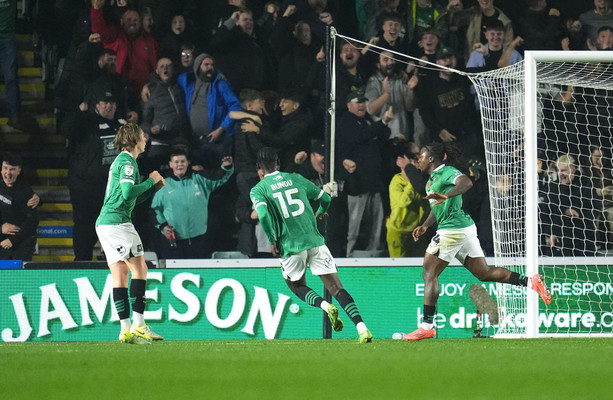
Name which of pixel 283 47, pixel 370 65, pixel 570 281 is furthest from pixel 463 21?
pixel 570 281

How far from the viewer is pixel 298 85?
1345 centimetres

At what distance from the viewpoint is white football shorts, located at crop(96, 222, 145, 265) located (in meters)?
8.96

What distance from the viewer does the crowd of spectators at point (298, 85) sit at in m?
12.8

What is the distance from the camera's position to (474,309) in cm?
1104

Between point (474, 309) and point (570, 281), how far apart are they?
1079 millimetres

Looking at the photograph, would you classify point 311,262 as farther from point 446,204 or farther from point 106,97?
point 106,97

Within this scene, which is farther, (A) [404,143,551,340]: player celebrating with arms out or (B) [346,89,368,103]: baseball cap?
(B) [346,89,368,103]: baseball cap

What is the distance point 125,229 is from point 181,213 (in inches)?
145

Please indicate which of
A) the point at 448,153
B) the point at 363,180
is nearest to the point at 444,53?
the point at 448,153

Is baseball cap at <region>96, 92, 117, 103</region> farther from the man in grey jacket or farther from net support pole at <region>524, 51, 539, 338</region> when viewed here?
net support pole at <region>524, 51, 539, 338</region>

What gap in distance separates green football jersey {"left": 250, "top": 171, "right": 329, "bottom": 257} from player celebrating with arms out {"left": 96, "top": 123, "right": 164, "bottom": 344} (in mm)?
987

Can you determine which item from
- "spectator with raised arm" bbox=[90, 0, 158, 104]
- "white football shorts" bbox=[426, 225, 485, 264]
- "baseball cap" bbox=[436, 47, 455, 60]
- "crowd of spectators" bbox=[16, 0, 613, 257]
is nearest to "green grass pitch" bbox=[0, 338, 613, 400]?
"white football shorts" bbox=[426, 225, 485, 264]

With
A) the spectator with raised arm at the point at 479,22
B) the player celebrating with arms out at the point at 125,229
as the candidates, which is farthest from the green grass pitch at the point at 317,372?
the spectator with raised arm at the point at 479,22

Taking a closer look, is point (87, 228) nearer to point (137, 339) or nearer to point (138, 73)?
point (138, 73)
